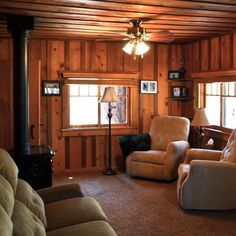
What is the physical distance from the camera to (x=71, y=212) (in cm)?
256

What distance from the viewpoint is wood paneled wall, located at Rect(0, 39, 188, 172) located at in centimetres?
533

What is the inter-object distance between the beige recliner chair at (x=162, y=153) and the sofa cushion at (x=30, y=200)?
9.20ft

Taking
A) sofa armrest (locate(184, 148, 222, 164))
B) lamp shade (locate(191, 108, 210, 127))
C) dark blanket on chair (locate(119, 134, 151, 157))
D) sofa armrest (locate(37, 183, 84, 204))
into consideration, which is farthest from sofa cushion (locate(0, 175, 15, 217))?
lamp shade (locate(191, 108, 210, 127))

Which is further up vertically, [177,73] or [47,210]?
[177,73]

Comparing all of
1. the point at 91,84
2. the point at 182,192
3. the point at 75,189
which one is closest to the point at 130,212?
the point at 182,192

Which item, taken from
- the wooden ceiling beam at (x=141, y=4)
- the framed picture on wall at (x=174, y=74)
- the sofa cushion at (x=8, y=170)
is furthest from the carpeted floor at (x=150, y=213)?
the wooden ceiling beam at (x=141, y=4)

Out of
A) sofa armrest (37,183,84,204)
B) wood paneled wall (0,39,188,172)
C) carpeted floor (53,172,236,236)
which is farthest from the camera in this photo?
wood paneled wall (0,39,188,172)

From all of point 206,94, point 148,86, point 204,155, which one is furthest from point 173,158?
point 148,86

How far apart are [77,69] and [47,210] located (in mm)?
3496

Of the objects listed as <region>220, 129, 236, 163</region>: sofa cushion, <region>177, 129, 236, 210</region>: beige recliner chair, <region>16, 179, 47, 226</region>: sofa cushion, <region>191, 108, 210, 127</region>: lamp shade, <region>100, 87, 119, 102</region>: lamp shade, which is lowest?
<region>177, 129, 236, 210</region>: beige recliner chair

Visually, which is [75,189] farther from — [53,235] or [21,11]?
[21,11]

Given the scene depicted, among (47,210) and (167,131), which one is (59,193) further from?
(167,131)

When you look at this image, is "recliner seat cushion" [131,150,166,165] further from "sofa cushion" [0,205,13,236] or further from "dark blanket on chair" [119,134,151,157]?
"sofa cushion" [0,205,13,236]

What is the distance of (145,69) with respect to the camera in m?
6.12
